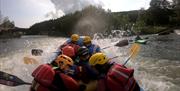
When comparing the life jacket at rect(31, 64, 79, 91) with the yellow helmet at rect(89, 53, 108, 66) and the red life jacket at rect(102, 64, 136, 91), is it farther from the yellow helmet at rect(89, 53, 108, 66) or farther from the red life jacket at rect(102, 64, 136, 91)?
the red life jacket at rect(102, 64, 136, 91)

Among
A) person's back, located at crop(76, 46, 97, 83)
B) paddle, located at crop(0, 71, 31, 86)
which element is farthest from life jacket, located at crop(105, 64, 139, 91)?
paddle, located at crop(0, 71, 31, 86)

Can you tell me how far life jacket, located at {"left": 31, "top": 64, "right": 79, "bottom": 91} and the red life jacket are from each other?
90 centimetres

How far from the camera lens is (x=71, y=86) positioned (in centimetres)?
721

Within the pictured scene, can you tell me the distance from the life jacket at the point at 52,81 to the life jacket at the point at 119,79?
0.90m

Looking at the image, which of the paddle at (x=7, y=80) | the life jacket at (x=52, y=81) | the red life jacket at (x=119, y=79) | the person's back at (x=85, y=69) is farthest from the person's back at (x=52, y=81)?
the paddle at (x=7, y=80)

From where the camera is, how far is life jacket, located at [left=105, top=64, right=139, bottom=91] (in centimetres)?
684

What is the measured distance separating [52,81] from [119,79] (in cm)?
158

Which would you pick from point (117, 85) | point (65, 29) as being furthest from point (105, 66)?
point (65, 29)

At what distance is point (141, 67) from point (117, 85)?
9.56m

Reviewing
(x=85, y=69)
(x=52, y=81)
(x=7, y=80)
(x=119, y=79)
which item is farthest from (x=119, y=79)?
(x=7, y=80)

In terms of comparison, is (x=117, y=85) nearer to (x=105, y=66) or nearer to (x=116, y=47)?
(x=105, y=66)

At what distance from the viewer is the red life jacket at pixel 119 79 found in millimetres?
6836

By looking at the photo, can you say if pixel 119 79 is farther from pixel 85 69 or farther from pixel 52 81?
pixel 52 81

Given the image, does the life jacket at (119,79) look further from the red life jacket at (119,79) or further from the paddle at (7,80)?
the paddle at (7,80)
